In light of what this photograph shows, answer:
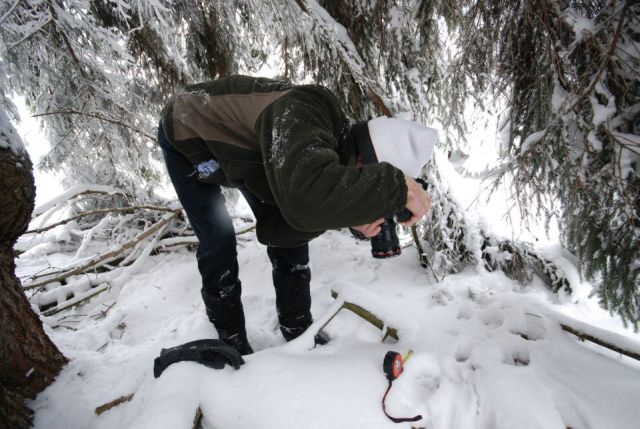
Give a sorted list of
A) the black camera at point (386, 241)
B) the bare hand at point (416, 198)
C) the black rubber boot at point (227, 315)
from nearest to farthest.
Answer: the bare hand at point (416, 198), the black camera at point (386, 241), the black rubber boot at point (227, 315)

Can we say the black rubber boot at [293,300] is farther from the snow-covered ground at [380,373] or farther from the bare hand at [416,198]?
the bare hand at [416,198]

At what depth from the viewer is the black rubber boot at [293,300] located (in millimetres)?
2016

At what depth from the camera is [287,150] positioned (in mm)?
1159

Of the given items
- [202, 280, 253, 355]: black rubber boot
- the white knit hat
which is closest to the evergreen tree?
the white knit hat

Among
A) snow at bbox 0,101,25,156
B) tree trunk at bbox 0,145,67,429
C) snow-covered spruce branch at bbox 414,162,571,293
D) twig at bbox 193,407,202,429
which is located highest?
snow at bbox 0,101,25,156

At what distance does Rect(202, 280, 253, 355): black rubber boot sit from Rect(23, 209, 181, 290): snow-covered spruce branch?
6.29ft

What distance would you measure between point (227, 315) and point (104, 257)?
2102 millimetres

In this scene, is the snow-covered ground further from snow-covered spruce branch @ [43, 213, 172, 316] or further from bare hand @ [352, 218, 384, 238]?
bare hand @ [352, 218, 384, 238]

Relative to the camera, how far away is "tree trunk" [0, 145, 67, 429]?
1.25 meters

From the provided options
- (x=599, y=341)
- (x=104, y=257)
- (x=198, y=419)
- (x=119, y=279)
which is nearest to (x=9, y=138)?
(x=198, y=419)

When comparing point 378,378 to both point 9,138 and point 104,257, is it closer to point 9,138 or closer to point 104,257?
point 9,138

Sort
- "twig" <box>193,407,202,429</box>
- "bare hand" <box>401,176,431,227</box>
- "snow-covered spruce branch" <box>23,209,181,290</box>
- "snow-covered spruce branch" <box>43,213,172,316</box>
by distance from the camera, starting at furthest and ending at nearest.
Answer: "snow-covered spruce branch" <box>23,209,181,290</box>
"snow-covered spruce branch" <box>43,213,172,316</box>
"bare hand" <box>401,176,431,227</box>
"twig" <box>193,407,202,429</box>

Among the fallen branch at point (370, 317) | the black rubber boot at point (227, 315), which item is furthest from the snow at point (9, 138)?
the fallen branch at point (370, 317)

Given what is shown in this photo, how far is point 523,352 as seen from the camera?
1531 mm
